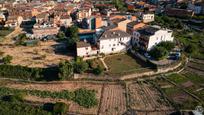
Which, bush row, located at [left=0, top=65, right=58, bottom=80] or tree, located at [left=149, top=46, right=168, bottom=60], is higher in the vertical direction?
tree, located at [left=149, top=46, right=168, bottom=60]

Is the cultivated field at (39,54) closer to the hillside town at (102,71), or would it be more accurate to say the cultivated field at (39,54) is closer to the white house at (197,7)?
the hillside town at (102,71)

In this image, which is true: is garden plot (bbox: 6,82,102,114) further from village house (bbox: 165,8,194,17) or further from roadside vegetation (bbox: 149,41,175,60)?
village house (bbox: 165,8,194,17)

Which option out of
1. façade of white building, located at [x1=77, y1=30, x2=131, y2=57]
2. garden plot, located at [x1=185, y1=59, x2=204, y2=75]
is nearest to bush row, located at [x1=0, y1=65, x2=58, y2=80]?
façade of white building, located at [x1=77, y1=30, x2=131, y2=57]

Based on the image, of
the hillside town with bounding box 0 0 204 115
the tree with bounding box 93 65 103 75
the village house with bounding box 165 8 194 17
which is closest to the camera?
the hillside town with bounding box 0 0 204 115

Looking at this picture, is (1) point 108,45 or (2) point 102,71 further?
(1) point 108,45

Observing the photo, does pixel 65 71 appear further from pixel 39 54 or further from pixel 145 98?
pixel 145 98

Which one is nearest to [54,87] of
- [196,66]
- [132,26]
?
[132,26]

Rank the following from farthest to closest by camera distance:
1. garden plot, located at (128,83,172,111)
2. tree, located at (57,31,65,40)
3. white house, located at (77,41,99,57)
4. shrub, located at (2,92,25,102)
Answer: tree, located at (57,31,65,40) < white house, located at (77,41,99,57) < shrub, located at (2,92,25,102) < garden plot, located at (128,83,172,111)
